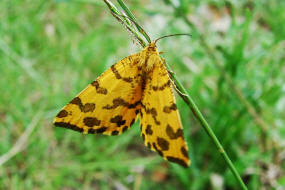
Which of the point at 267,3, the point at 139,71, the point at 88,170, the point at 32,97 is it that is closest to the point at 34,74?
the point at 32,97

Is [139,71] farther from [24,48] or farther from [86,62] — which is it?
[24,48]

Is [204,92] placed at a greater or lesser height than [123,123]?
greater

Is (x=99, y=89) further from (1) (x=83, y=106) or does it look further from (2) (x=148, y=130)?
(2) (x=148, y=130)

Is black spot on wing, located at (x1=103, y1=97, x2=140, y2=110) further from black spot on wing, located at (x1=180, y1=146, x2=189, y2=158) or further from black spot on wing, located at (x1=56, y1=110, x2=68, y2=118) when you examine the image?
black spot on wing, located at (x1=180, y1=146, x2=189, y2=158)

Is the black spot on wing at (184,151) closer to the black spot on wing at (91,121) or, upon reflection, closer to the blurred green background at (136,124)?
the black spot on wing at (91,121)

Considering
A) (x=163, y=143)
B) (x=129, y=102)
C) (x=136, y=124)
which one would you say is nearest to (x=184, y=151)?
(x=163, y=143)

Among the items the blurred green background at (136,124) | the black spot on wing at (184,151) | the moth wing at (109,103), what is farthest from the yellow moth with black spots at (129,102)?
the blurred green background at (136,124)
